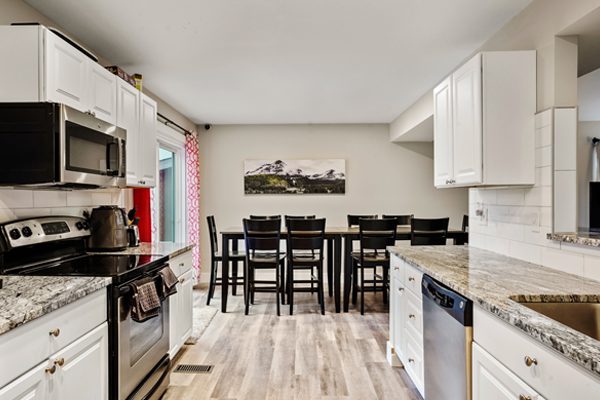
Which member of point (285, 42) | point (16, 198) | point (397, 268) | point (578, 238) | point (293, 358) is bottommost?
point (293, 358)

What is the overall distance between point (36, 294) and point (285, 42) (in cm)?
224

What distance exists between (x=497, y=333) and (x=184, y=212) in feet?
14.9

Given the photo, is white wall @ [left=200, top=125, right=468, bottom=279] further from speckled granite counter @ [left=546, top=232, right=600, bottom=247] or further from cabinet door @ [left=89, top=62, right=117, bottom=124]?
speckled granite counter @ [left=546, top=232, right=600, bottom=247]

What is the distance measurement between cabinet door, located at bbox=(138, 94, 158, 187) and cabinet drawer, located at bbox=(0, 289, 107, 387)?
1.57 m

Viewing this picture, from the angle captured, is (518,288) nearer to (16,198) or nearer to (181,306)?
(181,306)

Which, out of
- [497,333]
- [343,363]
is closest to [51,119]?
[497,333]

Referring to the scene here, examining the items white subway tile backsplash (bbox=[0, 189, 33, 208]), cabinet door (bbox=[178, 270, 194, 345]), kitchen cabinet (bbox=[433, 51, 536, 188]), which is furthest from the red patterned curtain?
kitchen cabinet (bbox=[433, 51, 536, 188])

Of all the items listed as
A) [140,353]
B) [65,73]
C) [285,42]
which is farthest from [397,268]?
[65,73]

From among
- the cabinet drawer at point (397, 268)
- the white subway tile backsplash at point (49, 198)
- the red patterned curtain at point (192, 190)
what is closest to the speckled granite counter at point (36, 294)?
the white subway tile backsplash at point (49, 198)

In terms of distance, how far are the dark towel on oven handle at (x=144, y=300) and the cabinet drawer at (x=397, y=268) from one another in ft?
5.28

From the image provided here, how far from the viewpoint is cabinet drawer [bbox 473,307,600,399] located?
90cm

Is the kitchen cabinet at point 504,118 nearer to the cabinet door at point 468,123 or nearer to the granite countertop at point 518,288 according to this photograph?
the cabinet door at point 468,123

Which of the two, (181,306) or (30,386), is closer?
(30,386)

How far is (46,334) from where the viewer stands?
1259 mm
